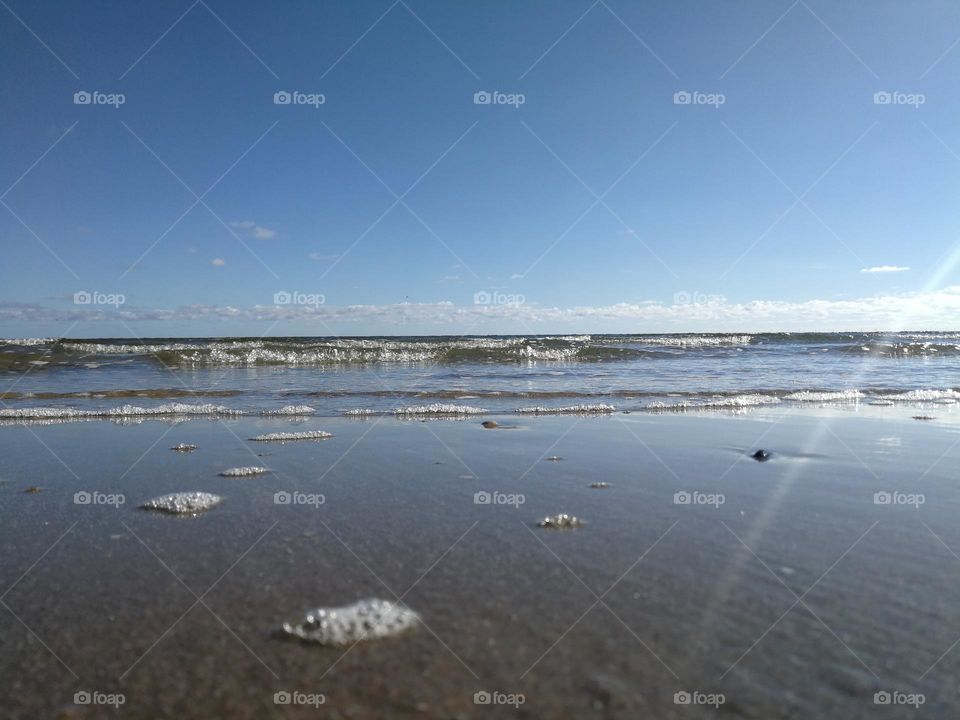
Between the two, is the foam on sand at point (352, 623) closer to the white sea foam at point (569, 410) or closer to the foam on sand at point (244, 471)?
the foam on sand at point (244, 471)

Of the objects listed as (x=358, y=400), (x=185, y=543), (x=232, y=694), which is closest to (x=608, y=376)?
(x=358, y=400)

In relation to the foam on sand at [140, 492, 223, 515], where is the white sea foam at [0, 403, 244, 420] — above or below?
above

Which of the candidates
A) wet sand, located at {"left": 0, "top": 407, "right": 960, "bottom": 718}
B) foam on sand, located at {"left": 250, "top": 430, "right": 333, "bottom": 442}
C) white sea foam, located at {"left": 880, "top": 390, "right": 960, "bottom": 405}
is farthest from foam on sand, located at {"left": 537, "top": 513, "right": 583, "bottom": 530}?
white sea foam, located at {"left": 880, "top": 390, "right": 960, "bottom": 405}

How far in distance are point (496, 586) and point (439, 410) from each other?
800cm

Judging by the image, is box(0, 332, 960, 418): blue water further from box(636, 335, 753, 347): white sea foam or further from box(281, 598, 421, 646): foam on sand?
box(636, 335, 753, 347): white sea foam

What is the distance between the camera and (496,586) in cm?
345

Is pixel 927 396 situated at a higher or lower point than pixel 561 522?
higher

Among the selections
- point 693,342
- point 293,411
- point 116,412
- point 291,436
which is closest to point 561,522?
point 291,436

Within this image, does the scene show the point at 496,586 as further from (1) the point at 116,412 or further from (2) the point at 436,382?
(2) the point at 436,382

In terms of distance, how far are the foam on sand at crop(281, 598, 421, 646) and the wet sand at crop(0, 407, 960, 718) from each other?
80mm

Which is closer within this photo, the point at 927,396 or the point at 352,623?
the point at 352,623

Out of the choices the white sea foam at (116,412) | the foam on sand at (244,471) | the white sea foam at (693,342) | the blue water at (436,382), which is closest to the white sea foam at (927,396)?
the blue water at (436,382)

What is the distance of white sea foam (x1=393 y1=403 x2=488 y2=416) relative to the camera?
11164 mm

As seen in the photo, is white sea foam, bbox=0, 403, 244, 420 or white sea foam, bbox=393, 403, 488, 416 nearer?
white sea foam, bbox=0, 403, 244, 420
